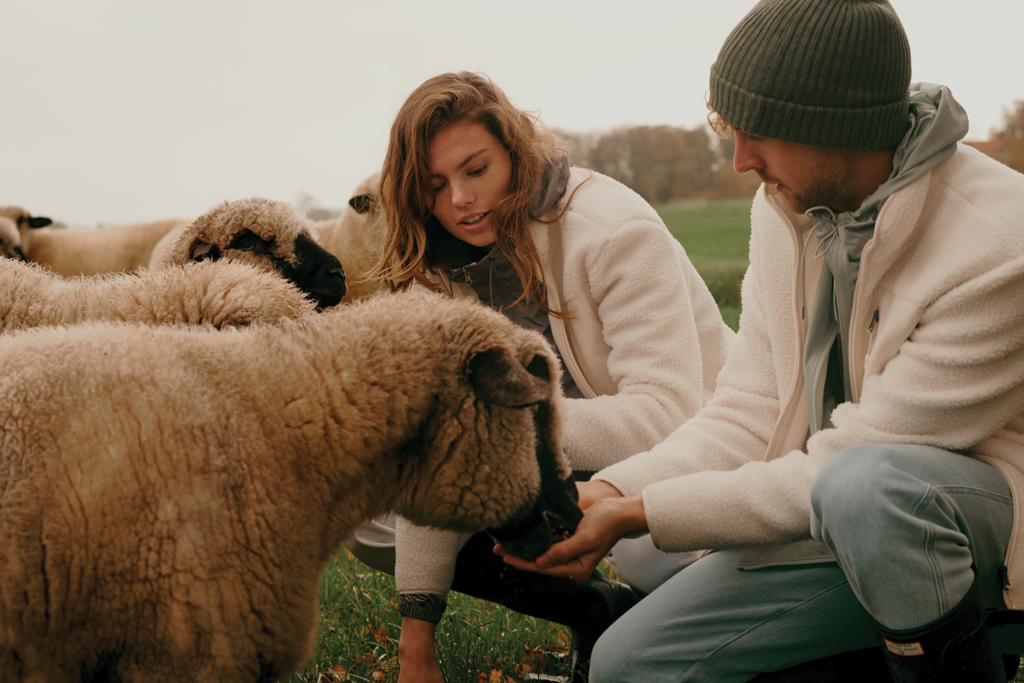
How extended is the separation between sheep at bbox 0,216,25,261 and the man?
333 inches

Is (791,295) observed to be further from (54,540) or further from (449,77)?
(54,540)

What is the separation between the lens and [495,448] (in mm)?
2330

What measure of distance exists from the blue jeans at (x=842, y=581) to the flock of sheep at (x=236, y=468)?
19.4 inches

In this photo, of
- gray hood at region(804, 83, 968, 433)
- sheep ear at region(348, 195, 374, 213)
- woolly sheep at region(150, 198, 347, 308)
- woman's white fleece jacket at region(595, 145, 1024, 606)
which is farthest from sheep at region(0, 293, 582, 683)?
sheep ear at region(348, 195, 374, 213)

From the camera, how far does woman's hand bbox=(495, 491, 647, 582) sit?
2.52m

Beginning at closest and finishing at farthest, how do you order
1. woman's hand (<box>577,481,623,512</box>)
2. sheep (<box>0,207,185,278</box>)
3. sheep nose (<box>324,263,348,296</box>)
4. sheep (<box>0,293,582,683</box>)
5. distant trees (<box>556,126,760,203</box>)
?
sheep (<box>0,293,582,683</box>) → woman's hand (<box>577,481,623,512</box>) → sheep nose (<box>324,263,348,296</box>) → sheep (<box>0,207,185,278</box>) → distant trees (<box>556,126,760,203</box>)

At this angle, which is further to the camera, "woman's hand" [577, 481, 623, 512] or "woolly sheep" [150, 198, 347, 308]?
"woolly sheep" [150, 198, 347, 308]

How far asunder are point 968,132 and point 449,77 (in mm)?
2005

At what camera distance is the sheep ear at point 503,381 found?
210cm

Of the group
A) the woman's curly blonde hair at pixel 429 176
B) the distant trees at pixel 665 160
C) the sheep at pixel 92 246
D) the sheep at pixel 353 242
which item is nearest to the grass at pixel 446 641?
the woman's curly blonde hair at pixel 429 176

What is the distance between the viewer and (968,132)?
2.33 meters

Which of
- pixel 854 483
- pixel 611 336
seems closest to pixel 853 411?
pixel 854 483

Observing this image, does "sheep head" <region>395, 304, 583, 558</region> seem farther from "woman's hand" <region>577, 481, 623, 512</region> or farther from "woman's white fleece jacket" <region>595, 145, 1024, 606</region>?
"woman's white fleece jacket" <region>595, 145, 1024, 606</region>

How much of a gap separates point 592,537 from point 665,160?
2392 centimetres
